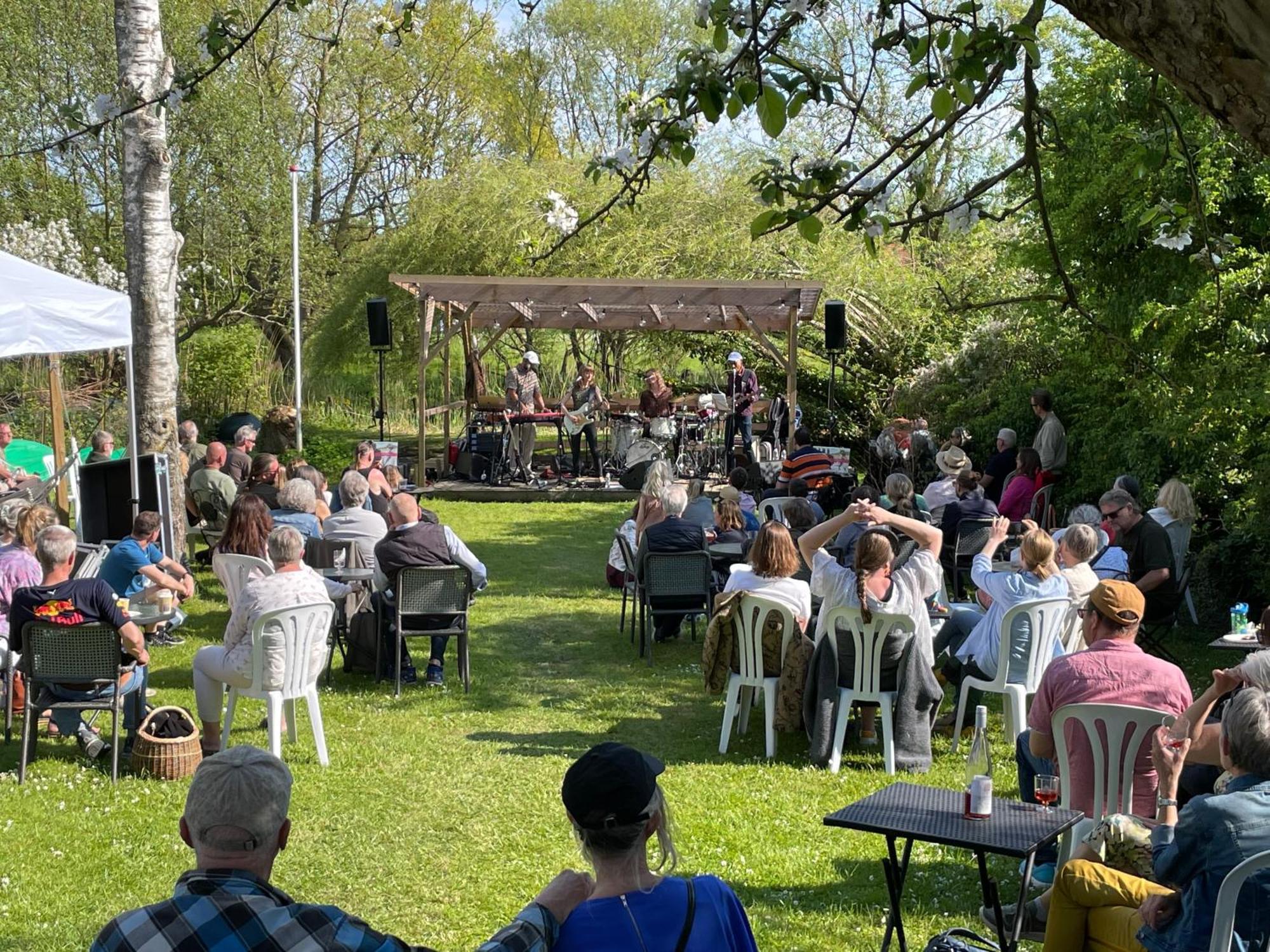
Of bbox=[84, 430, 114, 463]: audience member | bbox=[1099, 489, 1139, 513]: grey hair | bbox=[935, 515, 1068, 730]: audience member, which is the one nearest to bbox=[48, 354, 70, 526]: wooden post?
bbox=[84, 430, 114, 463]: audience member

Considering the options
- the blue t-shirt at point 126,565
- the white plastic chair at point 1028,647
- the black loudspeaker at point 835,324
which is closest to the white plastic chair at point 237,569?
the blue t-shirt at point 126,565

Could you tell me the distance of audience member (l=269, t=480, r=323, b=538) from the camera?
27.6 feet

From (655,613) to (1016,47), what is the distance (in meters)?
6.28

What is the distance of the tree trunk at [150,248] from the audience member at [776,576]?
5.56 metres

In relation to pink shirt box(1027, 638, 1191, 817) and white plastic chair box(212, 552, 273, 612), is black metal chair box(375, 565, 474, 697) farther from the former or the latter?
pink shirt box(1027, 638, 1191, 817)

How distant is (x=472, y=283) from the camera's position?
16844mm

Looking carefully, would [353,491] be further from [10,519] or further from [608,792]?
[608,792]

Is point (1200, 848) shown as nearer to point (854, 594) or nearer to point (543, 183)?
point (854, 594)

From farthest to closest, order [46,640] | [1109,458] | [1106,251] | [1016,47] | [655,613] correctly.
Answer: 1. [1109,458]
2. [1106,251]
3. [655,613]
4. [46,640]
5. [1016,47]

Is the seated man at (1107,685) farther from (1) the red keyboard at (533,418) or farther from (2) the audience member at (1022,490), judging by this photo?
(1) the red keyboard at (533,418)

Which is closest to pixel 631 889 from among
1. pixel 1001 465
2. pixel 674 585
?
pixel 674 585

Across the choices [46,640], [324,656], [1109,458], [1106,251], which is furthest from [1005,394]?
[46,640]

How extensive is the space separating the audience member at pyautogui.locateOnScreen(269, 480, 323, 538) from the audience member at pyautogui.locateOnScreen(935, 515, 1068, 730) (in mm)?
4276

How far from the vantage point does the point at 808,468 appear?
12.8 meters
